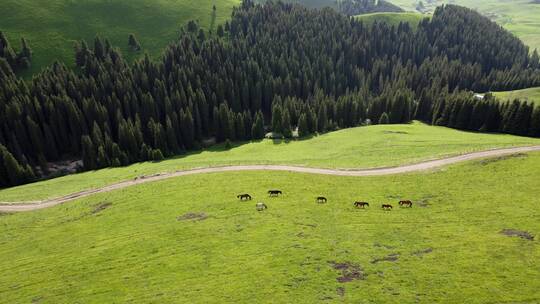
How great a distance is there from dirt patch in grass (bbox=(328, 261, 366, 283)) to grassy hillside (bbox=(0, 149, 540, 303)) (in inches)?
6.6

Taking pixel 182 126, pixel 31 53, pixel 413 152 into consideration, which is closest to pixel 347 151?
pixel 413 152

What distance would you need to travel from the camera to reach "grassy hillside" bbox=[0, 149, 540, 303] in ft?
96.4

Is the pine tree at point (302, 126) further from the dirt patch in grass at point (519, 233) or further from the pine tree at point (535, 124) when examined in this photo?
the dirt patch in grass at point (519, 233)

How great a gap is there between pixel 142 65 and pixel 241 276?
128m

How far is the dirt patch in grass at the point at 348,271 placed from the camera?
3022cm

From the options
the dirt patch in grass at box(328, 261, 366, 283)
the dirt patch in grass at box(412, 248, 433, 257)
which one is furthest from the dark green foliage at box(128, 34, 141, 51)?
the dirt patch in grass at box(412, 248, 433, 257)

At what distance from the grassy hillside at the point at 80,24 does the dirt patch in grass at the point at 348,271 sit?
16305cm

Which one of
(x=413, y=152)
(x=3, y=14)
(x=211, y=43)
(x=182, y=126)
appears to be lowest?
(x=182, y=126)

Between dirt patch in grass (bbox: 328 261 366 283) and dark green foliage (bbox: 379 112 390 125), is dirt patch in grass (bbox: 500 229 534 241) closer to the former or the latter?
dirt patch in grass (bbox: 328 261 366 283)

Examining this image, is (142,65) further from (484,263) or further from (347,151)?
→ (484,263)

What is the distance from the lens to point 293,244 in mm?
36469

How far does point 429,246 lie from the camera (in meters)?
34.8

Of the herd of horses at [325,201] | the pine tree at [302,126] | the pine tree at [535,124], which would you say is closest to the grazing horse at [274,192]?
the herd of horses at [325,201]

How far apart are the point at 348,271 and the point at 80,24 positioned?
7675 inches
